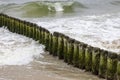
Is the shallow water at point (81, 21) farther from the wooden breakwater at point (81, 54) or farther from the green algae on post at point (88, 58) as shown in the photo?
the green algae on post at point (88, 58)

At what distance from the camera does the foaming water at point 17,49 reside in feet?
32.5

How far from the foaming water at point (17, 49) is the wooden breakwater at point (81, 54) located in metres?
0.36

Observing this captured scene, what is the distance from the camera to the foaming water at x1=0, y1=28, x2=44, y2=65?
32.5 feet

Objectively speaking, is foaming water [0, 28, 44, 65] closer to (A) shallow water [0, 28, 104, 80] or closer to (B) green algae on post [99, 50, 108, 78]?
(A) shallow water [0, 28, 104, 80]

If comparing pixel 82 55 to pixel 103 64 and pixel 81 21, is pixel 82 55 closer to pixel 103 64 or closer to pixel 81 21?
pixel 103 64

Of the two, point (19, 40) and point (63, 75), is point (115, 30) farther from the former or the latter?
point (63, 75)

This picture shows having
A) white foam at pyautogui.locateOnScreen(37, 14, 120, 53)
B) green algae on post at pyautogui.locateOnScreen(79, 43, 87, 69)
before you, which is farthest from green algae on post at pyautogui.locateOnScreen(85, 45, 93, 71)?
white foam at pyautogui.locateOnScreen(37, 14, 120, 53)

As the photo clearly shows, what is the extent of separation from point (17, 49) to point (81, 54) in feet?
9.45

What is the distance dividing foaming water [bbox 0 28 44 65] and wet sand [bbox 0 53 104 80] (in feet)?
1.53

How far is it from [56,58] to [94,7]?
18.6 m

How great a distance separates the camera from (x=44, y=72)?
346 inches

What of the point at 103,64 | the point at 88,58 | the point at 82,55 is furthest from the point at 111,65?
the point at 82,55

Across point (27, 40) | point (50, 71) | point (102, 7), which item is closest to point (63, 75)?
point (50, 71)

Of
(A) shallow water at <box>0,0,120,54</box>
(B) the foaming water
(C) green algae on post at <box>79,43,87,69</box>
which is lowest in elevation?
(A) shallow water at <box>0,0,120,54</box>
